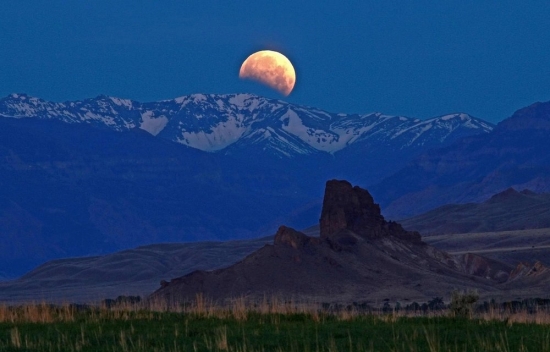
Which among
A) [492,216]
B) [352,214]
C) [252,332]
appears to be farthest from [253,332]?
[492,216]

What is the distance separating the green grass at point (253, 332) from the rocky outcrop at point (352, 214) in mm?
40464

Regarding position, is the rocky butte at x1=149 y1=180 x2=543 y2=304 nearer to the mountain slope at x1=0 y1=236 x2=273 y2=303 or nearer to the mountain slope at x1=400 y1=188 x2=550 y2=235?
the mountain slope at x1=0 y1=236 x2=273 y2=303

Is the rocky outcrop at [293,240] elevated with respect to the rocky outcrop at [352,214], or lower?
lower

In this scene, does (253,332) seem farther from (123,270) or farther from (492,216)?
(492,216)

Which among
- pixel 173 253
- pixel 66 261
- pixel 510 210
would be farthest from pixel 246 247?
pixel 510 210

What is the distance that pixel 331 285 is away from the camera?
56375 millimetres

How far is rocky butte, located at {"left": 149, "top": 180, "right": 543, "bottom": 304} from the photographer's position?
5456 centimetres

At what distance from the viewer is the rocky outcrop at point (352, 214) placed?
6550cm

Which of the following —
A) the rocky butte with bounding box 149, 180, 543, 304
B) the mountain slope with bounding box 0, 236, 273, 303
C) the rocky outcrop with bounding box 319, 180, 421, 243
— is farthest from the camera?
the mountain slope with bounding box 0, 236, 273, 303

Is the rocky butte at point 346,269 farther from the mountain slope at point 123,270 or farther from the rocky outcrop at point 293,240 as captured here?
the mountain slope at point 123,270

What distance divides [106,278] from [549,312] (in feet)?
256

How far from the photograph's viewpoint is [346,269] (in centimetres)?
5872

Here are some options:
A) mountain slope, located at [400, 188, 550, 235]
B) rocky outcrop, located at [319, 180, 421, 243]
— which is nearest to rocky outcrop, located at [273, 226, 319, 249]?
rocky outcrop, located at [319, 180, 421, 243]

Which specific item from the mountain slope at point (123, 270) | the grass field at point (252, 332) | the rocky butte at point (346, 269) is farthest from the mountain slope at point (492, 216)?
the grass field at point (252, 332)
